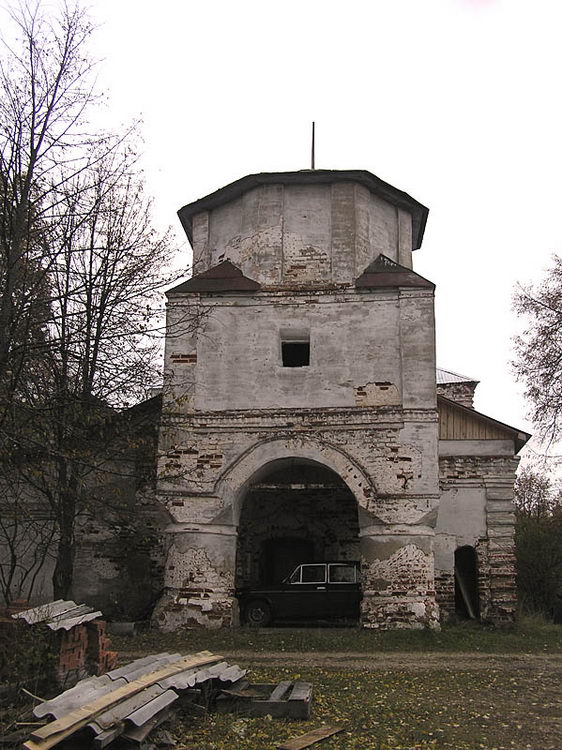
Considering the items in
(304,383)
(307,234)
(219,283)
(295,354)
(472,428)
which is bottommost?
(472,428)

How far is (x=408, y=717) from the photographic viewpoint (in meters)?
7.74

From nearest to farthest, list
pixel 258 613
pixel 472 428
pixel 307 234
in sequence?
1. pixel 258 613
2. pixel 307 234
3. pixel 472 428

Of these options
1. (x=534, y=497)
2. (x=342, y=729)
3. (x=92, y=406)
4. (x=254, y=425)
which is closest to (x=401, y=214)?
(x=254, y=425)

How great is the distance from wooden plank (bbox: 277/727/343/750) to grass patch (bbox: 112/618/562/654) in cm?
490

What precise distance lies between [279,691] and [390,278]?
29.1 ft

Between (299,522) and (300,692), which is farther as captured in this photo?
(299,522)

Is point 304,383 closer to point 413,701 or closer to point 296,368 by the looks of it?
point 296,368

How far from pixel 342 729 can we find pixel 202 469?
24.8 feet

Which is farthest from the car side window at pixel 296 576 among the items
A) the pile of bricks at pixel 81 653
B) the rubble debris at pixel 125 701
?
the rubble debris at pixel 125 701

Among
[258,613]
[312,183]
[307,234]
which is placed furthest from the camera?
[312,183]

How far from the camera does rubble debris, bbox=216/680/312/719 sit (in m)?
7.69

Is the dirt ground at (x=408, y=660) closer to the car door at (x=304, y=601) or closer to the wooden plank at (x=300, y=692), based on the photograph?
the wooden plank at (x=300, y=692)

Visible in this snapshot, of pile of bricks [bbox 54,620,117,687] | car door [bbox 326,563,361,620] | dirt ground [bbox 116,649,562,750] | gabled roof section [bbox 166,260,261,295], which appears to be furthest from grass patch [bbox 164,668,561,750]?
gabled roof section [bbox 166,260,261,295]

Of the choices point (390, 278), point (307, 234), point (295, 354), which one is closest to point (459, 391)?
point (295, 354)
